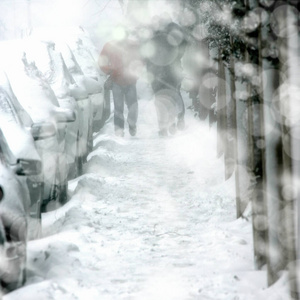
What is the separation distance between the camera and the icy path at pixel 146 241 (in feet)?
16.2

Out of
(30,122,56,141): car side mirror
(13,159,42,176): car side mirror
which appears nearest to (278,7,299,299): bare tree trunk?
(13,159,42,176): car side mirror

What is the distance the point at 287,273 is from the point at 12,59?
5.77 m

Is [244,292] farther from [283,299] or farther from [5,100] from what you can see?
[5,100]

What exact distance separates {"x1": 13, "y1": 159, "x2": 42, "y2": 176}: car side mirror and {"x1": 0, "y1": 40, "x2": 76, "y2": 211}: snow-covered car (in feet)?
5.09

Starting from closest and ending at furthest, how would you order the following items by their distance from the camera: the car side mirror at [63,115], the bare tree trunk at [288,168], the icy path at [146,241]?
the bare tree trunk at [288,168] < the icy path at [146,241] < the car side mirror at [63,115]

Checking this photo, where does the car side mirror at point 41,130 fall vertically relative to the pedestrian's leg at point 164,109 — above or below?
above

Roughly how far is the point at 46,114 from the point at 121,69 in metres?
7.72

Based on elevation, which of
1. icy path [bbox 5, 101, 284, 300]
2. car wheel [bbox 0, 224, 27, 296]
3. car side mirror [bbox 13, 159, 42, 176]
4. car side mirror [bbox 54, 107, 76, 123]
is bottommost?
icy path [bbox 5, 101, 284, 300]

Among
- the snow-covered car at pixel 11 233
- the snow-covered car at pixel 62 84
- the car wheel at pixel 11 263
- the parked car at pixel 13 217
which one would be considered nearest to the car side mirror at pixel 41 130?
the parked car at pixel 13 217

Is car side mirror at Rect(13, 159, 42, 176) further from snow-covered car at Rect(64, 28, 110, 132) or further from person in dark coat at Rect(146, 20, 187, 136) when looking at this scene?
person in dark coat at Rect(146, 20, 187, 136)

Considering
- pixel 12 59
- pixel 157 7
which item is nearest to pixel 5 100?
pixel 12 59

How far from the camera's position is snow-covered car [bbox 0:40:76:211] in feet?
24.3

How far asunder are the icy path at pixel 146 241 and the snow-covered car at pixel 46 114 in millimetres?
344

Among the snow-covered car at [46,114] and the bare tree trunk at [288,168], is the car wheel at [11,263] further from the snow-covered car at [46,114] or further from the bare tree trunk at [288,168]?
the snow-covered car at [46,114]
